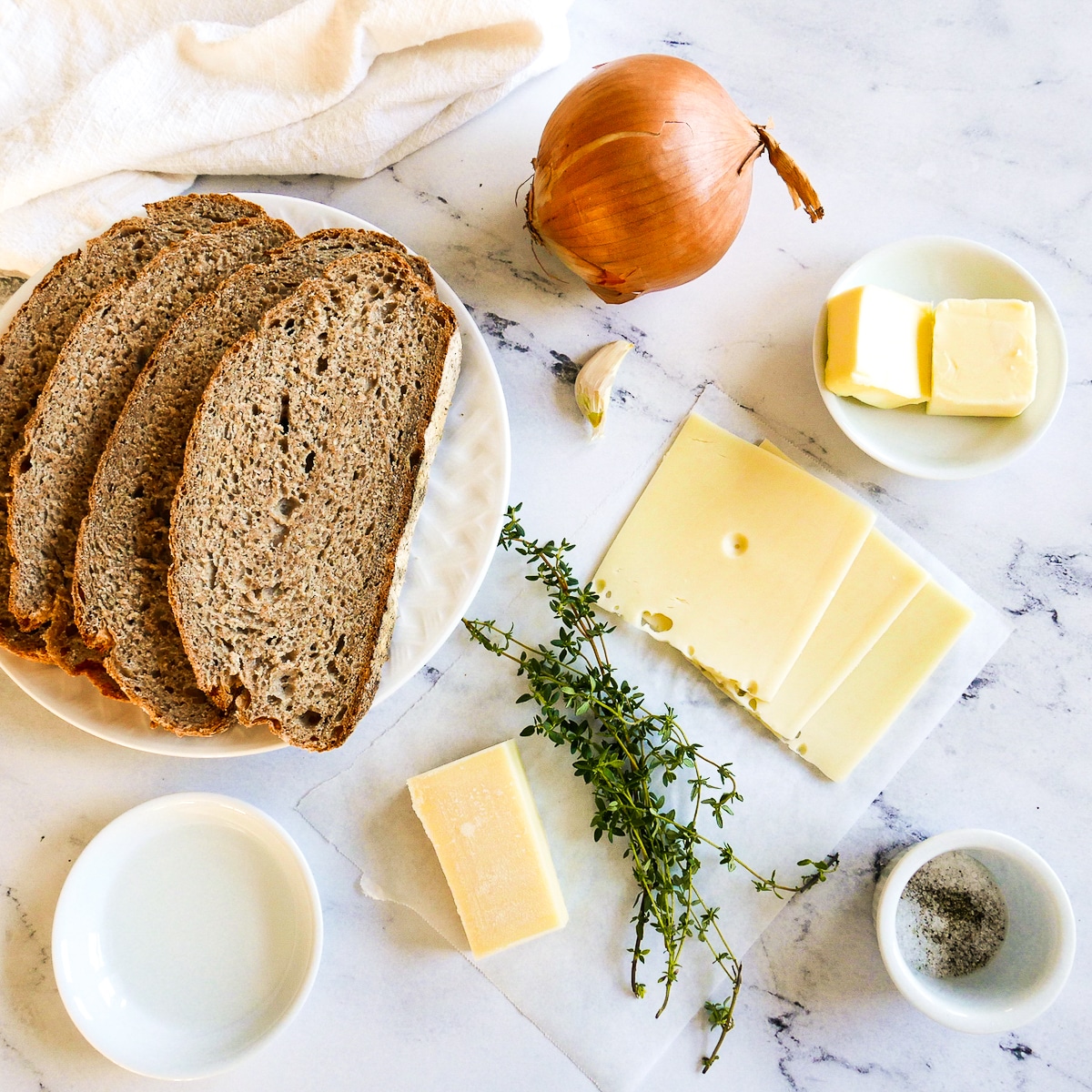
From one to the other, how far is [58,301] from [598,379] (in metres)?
0.99

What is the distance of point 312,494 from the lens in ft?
4.65

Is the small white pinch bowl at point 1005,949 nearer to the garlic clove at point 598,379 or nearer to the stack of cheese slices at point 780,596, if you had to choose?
the stack of cheese slices at point 780,596

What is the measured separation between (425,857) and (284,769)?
13.4 inches

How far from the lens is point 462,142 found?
1690mm

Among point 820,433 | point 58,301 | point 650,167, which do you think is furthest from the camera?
point 820,433

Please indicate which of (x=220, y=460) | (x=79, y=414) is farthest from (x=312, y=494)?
(x=79, y=414)

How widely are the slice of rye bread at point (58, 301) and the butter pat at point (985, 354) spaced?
4.30 ft

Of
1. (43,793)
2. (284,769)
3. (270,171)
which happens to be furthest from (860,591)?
(43,793)

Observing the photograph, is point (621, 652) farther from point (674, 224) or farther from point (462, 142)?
point (462, 142)

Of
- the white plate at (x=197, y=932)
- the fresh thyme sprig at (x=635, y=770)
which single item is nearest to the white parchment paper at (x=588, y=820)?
the fresh thyme sprig at (x=635, y=770)

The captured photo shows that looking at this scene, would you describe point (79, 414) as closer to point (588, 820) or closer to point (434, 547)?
point (434, 547)

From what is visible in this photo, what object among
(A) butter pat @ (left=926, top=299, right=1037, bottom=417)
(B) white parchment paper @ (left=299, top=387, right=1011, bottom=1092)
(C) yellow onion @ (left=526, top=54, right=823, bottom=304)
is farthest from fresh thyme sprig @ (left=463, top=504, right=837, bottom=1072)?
(A) butter pat @ (left=926, top=299, right=1037, bottom=417)

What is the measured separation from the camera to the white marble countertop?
167 cm

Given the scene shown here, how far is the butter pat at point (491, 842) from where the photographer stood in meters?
1.57
